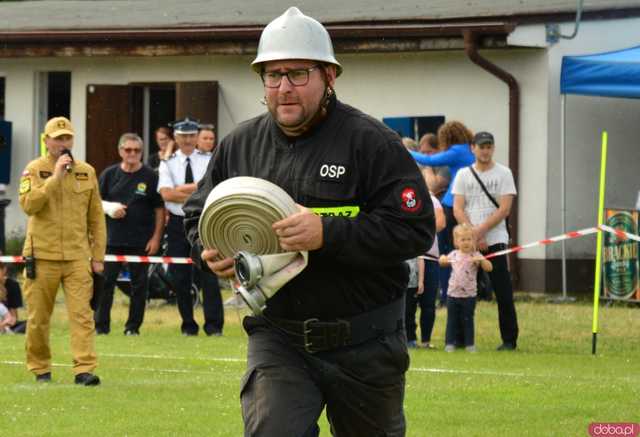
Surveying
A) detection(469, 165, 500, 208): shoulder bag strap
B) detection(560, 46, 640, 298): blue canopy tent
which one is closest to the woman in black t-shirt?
detection(469, 165, 500, 208): shoulder bag strap

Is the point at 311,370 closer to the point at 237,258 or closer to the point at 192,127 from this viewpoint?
the point at 237,258

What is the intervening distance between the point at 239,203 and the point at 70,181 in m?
6.57

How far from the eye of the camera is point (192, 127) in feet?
53.2

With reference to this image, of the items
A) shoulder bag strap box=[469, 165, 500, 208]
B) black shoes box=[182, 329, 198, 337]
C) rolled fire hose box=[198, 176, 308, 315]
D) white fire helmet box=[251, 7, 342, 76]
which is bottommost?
black shoes box=[182, 329, 198, 337]

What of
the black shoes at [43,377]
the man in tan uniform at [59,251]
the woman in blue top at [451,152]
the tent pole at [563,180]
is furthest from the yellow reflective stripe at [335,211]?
the tent pole at [563,180]

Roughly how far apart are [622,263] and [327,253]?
1382 cm

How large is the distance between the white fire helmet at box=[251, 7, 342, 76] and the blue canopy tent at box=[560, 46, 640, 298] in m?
13.5

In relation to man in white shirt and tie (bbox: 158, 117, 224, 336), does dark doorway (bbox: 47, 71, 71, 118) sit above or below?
above

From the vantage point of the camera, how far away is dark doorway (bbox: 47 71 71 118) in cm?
2531

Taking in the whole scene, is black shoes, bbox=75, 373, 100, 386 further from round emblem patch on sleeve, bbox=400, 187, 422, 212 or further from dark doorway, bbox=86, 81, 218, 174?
dark doorway, bbox=86, 81, 218, 174

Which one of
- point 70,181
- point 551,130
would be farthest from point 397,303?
point 551,130

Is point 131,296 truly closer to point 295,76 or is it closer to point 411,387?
point 411,387

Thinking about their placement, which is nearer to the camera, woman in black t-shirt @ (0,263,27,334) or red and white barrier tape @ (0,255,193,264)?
red and white barrier tape @ (0,255,193,264)

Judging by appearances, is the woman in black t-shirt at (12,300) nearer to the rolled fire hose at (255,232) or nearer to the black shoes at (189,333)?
the black shoes at (189,333)
